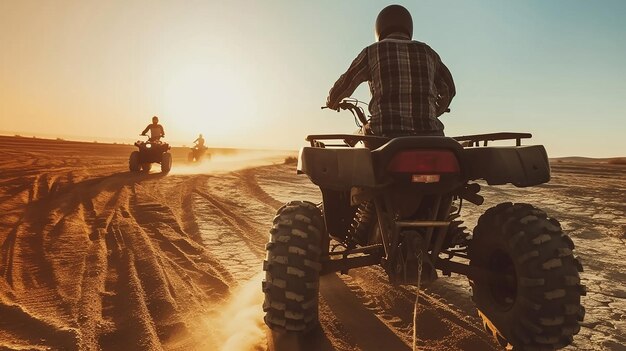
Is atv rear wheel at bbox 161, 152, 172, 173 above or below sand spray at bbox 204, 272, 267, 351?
above

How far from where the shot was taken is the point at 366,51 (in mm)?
3062

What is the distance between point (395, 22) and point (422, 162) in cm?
157

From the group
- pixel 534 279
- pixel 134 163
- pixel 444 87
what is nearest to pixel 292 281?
pixel 534 279

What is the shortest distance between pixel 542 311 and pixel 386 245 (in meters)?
0.97

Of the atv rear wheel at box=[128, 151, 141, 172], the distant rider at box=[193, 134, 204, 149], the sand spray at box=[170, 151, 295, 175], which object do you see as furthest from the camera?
the distant rider at box=[193, 134, 204, 149]

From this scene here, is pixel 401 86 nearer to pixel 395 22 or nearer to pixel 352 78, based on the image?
pixel 352 78

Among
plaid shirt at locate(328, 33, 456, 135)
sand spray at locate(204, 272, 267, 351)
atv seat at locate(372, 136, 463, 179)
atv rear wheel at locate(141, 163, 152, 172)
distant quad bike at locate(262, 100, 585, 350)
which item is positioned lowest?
sand spray at locate(204, 272, 267, 351)

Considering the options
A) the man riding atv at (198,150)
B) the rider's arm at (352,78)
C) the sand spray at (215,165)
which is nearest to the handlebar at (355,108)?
the rider's arm at (352,78)

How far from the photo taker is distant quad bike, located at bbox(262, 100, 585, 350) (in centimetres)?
240

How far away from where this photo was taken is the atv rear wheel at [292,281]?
2.53 metres

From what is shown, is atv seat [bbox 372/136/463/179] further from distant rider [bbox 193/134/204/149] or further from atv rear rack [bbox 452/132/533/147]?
distant rider [bbox 193/134/204/149]

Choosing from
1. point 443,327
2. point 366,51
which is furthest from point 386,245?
point 366,51

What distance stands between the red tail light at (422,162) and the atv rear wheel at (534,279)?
705 mm

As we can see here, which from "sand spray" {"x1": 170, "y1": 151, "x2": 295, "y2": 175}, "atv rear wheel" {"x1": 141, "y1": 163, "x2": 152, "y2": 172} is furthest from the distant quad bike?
"atv rear wheel" {"x1": 141, "y1": 163, "x2": 152, "y2": 172}
